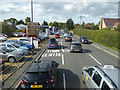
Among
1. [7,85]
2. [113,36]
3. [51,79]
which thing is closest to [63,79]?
[51,79]

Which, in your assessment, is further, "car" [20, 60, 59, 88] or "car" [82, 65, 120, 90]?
"car" [20, 60, 59, 88]

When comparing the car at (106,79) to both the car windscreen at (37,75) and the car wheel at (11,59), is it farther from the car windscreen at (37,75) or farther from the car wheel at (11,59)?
the car wheel at (11,59)

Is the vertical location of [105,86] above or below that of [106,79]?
below

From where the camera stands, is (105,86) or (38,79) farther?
(38,79)

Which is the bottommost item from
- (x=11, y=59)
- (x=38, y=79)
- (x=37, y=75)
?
(x=11, y=59)

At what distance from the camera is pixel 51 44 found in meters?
21.3

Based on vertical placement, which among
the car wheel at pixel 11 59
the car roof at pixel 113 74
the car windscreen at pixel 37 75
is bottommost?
the car wheel at pixel 11 59

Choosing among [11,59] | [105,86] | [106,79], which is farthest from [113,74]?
[11,59]

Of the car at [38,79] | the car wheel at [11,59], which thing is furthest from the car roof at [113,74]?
the car wheel at [11,59]

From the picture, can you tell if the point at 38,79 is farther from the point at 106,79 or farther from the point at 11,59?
the point at 11,59

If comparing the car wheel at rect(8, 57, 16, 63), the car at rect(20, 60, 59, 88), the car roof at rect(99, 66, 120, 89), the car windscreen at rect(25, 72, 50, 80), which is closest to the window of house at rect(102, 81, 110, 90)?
the car roof at rect(99, 66, 120, 89)

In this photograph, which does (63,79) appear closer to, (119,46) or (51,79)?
(51,79)

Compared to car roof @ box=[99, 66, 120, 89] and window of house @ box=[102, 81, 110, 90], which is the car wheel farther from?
window of house @ box=[102, 81, 110, 90]

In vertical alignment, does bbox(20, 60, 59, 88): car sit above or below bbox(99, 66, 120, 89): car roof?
below
